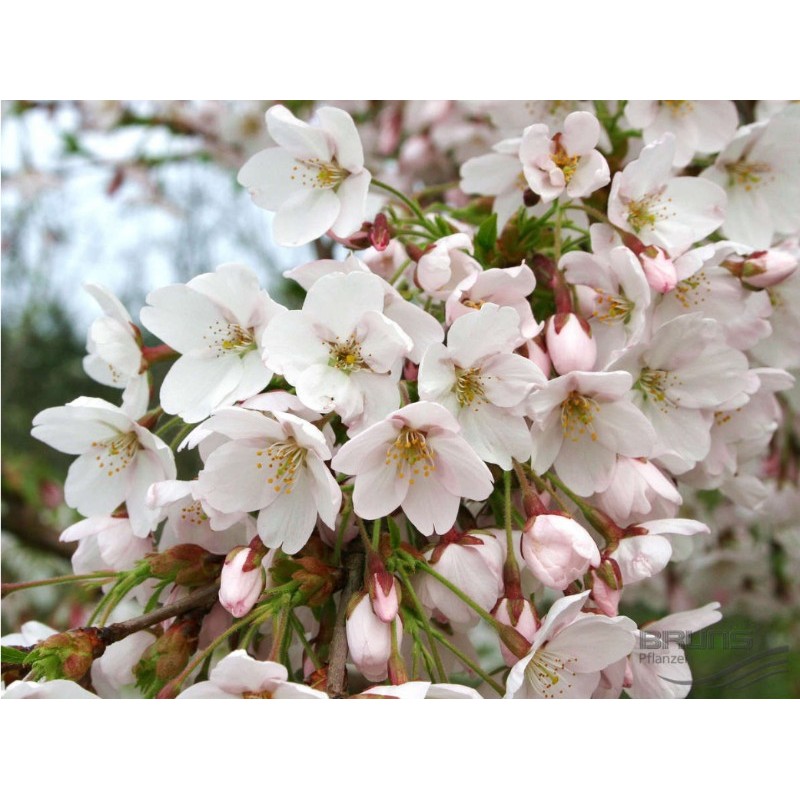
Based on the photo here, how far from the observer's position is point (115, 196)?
2.87 m

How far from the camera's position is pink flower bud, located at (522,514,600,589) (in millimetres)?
854

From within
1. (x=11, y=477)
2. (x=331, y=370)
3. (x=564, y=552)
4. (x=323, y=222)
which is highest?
(x=323, y=222)

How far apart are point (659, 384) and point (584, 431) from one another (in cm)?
19

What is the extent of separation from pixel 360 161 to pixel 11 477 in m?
1.53

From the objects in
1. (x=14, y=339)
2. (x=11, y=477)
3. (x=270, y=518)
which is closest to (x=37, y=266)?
(x=14, y=339)

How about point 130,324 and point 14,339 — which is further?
point 14,339

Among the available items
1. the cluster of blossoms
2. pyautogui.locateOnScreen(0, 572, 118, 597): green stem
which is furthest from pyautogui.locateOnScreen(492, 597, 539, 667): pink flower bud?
pyautogui.locateOnScreen(0, 572, 118, 597): green stem

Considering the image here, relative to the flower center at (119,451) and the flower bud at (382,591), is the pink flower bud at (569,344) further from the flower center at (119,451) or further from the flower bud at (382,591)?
the flower center at (119,451)

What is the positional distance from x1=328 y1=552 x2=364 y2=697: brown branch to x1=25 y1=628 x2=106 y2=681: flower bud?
26cm

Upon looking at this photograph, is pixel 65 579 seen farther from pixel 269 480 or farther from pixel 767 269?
pixel 767 269

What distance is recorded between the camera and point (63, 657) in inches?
34.7

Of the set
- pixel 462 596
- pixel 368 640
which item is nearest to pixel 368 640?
pixel 368 640

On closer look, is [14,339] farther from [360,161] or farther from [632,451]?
[632,451]

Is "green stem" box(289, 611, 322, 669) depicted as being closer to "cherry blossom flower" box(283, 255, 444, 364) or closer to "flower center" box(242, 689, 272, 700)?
"flower center" box(242, 689, 272, 700)
